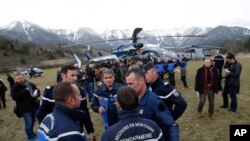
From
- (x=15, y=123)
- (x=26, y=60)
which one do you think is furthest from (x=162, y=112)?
(x=26, y=60)

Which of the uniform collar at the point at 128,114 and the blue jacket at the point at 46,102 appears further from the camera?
the blue jacket at the point at 46,102

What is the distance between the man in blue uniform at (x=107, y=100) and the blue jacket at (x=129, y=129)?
2.05m

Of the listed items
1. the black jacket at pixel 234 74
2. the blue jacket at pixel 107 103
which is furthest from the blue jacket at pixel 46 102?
the black jacket at pixel 234 74

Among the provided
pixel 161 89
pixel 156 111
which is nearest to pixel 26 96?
pixel 161 89

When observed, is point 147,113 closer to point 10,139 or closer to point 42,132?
point 42,132

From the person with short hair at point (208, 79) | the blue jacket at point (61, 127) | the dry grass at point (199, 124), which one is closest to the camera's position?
the blue jacket at point (61, 127)

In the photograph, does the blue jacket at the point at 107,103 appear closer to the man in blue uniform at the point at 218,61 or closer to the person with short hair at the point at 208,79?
the person with short hair at the point at 208,79

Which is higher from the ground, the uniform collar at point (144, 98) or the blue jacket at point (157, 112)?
the uniform collar at point (144, 98)

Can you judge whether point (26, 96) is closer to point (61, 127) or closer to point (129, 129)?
point (61, 127)

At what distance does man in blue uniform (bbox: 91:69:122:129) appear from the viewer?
5219 millimetres

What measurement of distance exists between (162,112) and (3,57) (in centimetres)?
9127

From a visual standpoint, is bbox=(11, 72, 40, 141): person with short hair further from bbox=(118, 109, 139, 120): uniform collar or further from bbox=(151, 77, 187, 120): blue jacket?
bbox=(118, 109, 139, 120): uniform collar

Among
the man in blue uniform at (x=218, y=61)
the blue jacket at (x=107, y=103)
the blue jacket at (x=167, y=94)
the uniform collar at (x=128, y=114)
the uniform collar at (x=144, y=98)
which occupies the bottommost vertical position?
the man in blue uniform at (x=218, y=61)

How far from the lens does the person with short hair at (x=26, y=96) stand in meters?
7.48
